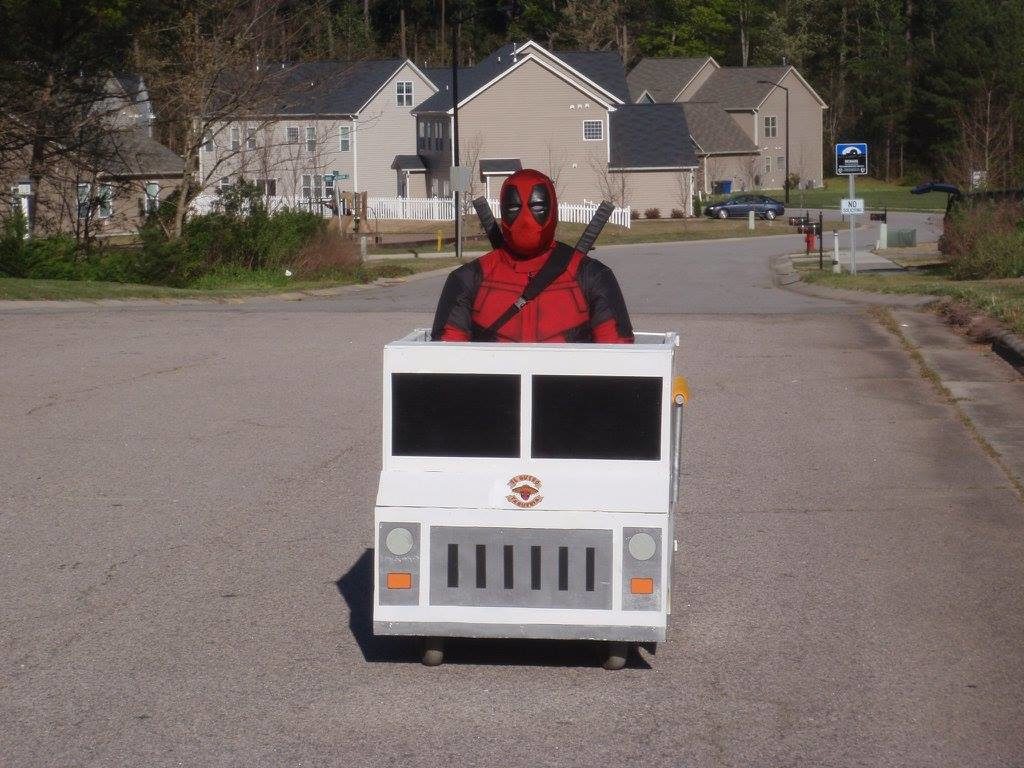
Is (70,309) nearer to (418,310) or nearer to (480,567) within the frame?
(418,310)

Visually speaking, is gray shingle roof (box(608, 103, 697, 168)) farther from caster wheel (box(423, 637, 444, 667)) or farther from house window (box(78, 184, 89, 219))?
caster wheel (box(423, 637, 444, 667))

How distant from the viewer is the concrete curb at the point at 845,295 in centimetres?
2380

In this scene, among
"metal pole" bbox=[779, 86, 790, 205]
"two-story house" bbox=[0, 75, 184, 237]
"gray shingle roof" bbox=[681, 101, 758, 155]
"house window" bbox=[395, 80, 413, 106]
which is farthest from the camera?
"gray shingle roof" bbox=[681, 101, 758, 155]

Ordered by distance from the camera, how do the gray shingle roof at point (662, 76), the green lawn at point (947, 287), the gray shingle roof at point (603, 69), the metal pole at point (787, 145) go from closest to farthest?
the green lawn at point (947, 287) → the gray shingle roof at point (603, 69) → the metal pole at point (787, 145) → the gray shingle roof at point (662, 76)

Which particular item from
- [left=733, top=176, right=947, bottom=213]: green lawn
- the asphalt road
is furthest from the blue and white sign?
[left=733, top=176, right=947, bottom=213]: green lawn

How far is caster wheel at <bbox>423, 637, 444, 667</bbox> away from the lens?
18.0 feet

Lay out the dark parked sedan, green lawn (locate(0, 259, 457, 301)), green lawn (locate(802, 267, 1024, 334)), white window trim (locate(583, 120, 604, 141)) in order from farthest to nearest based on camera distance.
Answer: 1. the dark parked sedan
2. white window trim (locate(583, 120, 604, 141))
3. green lawn (locate(0, 259, 457, 301))
4. green lawn (locate(802, 267, 1024, 334))

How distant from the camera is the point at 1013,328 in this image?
16.5m

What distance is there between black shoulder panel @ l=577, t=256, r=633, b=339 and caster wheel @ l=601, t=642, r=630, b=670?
1.20 metres

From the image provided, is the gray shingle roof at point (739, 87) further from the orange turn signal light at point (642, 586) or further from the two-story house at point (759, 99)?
the orange turn signal light at point (642, 586)

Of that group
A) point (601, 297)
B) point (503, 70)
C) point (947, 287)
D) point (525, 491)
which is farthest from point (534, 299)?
point (503, 70)

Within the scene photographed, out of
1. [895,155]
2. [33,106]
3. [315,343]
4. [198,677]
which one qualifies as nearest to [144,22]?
[33,106]

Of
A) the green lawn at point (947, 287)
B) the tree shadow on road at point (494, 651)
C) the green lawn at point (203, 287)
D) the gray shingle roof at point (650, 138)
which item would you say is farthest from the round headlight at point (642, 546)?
the gray shingle roof at point (650, 138)

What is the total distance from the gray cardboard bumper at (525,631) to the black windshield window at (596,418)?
0.63 m
